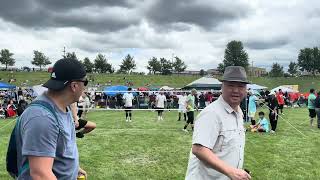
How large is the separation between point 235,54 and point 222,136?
397 ft

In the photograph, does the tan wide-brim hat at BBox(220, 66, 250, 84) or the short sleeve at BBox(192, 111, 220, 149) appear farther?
the tan wide-brim hat at BBox(220, 66, 250, 84)

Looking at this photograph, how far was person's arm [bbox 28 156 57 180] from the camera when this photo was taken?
2.68 metres

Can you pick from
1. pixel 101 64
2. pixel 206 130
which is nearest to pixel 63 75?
pixel 206 130

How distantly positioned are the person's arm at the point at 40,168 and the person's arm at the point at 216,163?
4.25ft

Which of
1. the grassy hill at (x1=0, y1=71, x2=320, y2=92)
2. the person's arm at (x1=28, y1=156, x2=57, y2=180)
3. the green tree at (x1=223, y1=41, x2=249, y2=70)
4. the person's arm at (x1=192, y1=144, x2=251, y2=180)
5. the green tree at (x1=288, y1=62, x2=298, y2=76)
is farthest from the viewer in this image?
the green tree at (x1=288, y1=62, x2=298, y2=76)

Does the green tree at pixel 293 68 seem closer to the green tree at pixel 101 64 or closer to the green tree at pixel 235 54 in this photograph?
the green tree at pixel 235 54

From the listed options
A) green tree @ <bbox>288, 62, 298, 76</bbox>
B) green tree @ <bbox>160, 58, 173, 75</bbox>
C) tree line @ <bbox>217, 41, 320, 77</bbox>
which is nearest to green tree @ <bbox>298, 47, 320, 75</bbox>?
tree line @ <bbox>217, 41, 320, 77</bbox>

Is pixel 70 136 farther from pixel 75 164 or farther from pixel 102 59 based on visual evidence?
pixel 102 59

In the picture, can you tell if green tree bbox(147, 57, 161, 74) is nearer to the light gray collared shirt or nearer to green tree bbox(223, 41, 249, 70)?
green tree bbox(223, 41, 249, 70)

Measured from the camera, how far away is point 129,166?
10.6 metres

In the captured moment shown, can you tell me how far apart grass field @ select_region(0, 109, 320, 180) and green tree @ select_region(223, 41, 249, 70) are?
106 meters

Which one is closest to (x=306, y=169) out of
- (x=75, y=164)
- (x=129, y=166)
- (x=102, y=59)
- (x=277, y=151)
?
(x=277, y=151)

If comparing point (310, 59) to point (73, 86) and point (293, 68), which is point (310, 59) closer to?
point (293, 68)

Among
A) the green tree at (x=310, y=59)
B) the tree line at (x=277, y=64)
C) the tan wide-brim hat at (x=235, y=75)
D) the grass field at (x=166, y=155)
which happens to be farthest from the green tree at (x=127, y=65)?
the tan wide-brim hat at (x=235, y=75)
